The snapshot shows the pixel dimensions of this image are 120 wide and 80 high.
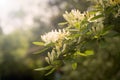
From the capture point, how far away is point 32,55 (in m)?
9.45

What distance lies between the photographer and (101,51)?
5652mm

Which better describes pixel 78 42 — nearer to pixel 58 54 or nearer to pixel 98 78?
pixel 58 54

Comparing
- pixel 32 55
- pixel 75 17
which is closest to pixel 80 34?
pixel 75 17

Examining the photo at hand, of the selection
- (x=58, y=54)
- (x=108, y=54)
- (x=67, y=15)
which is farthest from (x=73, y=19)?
(x=108, y=54)

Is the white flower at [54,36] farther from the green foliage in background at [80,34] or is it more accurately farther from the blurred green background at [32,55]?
the blurred green background at [32,55]

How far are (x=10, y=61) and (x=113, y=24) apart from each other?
8.49 m

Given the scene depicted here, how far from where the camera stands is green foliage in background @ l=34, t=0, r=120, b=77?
1.39 metres

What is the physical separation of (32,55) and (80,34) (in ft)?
26.7

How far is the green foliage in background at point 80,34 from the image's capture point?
139 centimetres

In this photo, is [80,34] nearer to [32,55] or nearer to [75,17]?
[75,17]

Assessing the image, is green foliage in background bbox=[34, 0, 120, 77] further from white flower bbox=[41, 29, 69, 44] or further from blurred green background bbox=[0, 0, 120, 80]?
blurred green background bbox=[0, 0, 120, 80]

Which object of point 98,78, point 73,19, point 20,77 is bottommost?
point 20,77

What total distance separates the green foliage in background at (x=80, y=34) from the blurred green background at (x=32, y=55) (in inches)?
123

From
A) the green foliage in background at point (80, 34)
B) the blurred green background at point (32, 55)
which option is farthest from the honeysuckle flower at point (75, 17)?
the blurred green background at point (32, 55)
